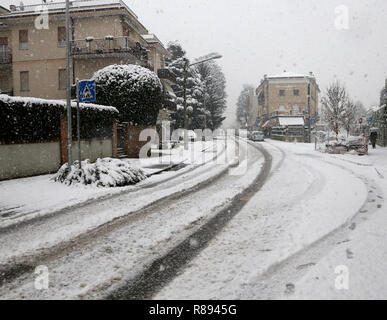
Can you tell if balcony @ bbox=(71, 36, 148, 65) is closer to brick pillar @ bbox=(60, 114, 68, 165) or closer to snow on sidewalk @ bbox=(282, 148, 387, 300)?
brick pillar @ bbox=(60, 114, 68, 165)

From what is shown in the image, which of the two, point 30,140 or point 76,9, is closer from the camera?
point 30,140

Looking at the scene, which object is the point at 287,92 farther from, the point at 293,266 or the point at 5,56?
the point at 293,266

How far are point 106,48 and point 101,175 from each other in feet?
56.2

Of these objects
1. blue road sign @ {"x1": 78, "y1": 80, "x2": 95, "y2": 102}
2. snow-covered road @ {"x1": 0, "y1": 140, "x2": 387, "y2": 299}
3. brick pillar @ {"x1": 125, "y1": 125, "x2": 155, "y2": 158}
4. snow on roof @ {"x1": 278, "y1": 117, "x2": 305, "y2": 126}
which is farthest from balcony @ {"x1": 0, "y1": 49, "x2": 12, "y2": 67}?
snow on roof @ {"x1": 278, "y1": 117, "x2": 305, "y2": 126}

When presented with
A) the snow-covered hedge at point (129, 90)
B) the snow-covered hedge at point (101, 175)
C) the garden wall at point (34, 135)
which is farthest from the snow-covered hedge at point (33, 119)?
the snow-covered hedge at point (129, 90)

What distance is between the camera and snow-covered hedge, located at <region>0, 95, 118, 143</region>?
1094 centimetres

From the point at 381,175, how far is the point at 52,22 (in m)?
25.1

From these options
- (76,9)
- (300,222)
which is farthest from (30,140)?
(76,9)

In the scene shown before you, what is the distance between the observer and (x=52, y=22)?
2514cm

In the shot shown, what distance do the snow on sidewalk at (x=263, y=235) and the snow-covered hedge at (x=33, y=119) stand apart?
8.63 meters

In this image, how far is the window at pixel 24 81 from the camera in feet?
85.6

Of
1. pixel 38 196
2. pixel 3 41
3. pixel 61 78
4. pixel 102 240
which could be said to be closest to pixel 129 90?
pixel 38 196

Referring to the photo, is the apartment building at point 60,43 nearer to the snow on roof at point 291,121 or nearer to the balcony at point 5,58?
the balcony at point 5,58
